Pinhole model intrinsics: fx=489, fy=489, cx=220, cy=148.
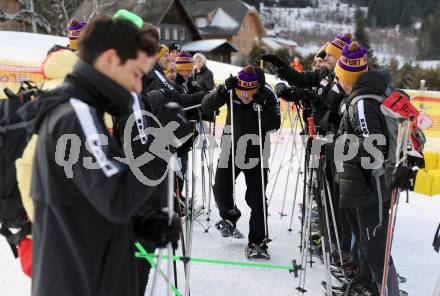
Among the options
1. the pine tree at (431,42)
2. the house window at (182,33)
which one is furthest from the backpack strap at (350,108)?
the pine tree at (431,42)

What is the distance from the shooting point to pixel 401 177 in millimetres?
2846

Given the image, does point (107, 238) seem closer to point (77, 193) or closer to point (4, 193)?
point (77, 193)

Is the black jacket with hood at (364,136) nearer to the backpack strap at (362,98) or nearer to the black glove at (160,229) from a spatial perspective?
the backpack strap at (362,98)

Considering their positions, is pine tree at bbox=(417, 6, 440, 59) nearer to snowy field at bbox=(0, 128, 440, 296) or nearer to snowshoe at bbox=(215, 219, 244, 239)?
snowy field at bbox=(0, 128, 440, 296)

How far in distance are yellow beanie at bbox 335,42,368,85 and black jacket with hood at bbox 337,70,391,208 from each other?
0.85 ft

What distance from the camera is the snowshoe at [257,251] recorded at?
518 centimetres

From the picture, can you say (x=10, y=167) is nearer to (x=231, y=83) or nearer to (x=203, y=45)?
(x=231, y=83)

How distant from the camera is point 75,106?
6.19 ft

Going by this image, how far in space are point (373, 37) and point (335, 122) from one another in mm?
113406

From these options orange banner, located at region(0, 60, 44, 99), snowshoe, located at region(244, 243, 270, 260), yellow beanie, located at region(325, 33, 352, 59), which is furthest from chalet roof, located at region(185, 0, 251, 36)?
snowshoe, located at region(244, 243, 270, 260)

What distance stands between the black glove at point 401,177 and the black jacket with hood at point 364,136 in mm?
742

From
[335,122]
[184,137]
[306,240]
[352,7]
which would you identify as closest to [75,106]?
[184,137]

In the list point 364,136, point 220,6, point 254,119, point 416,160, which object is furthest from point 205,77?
point 220,6

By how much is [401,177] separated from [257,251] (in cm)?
261
